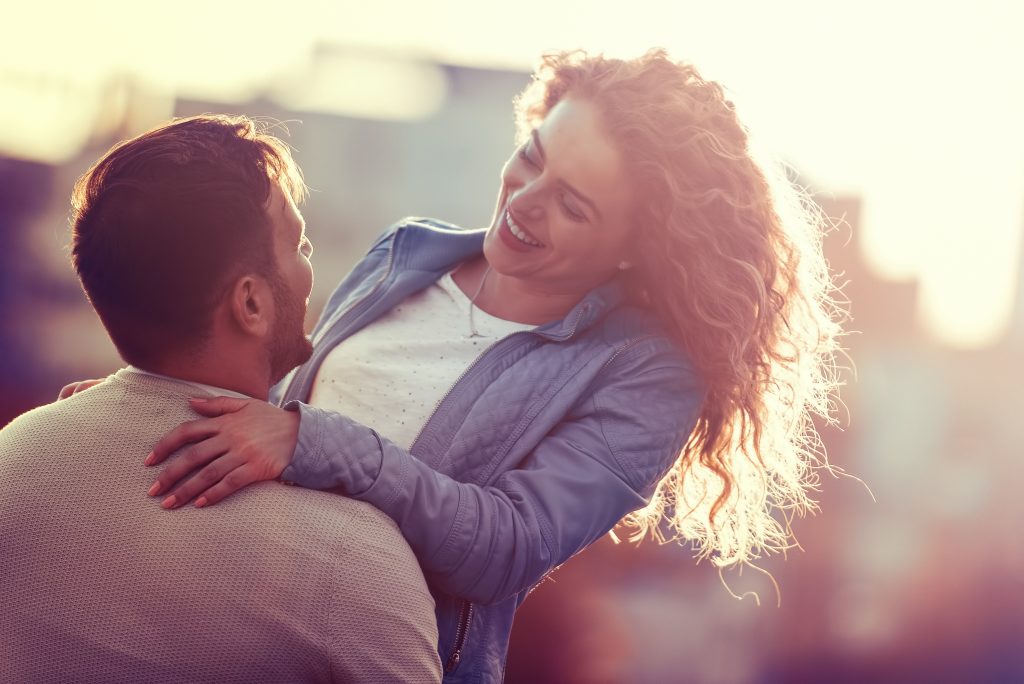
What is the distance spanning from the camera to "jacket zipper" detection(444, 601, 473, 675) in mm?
1799

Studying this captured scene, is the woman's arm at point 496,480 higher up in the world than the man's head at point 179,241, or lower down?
lower down

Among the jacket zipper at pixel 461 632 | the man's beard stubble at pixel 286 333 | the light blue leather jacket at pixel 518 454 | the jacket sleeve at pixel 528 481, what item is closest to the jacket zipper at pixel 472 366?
the light blue leather jacket at pixel 518 454

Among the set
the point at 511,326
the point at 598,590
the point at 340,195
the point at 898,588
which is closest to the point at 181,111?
the point at 340,195

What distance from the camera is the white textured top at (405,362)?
1958mm

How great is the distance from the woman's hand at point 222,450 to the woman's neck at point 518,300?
0.78 metres

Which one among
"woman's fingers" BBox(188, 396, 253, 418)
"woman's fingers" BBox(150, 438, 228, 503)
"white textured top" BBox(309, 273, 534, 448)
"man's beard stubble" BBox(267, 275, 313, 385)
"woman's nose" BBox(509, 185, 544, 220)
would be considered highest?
"woman's nose" BBox(509, 185, 544, 220)

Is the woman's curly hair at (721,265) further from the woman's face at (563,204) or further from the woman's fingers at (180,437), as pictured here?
the woman's fingers at (180,437)

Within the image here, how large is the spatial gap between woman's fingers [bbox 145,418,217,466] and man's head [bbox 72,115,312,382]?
0.31 ft

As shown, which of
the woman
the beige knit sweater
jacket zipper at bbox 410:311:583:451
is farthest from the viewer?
jacket zipper at bbox 410:311:583:451

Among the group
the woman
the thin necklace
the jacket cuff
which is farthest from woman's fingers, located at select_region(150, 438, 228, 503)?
the thin necklace

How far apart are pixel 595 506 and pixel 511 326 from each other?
449mm

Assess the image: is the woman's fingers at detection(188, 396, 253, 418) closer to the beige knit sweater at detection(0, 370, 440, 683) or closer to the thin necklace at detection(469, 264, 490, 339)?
the beige knit sweater at detection(0, 370, 440, 683)

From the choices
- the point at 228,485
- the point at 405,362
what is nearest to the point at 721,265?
the point at 405,362

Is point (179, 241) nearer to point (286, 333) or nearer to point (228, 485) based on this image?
point (286, 333)
